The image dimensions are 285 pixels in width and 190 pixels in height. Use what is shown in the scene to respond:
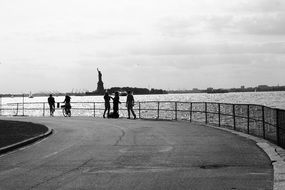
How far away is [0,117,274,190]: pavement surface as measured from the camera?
9695 millimetres

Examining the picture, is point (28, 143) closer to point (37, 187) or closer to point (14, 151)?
point (14, 151)

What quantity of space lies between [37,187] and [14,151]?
23.2ft

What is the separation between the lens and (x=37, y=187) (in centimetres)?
949

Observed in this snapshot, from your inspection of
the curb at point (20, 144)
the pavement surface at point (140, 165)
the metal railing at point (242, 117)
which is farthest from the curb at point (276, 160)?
the curb at point (20, 144)

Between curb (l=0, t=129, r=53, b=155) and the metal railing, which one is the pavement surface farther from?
the metal railing

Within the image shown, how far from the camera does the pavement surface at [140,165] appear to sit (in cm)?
970

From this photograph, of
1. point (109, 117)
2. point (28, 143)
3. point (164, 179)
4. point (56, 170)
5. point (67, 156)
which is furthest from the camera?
point (109, 117)

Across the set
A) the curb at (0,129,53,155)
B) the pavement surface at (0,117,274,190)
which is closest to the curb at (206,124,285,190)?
the pavement surface at (0,117,274,190)

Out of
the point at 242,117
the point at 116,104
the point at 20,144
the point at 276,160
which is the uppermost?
the point at 116,104

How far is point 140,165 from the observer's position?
12.1 metres

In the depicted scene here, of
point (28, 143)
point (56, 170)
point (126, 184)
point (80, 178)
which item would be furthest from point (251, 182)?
point (28, 143)

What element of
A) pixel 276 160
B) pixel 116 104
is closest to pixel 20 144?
pixel 276 160

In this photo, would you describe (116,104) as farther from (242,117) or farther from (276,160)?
(276,160)

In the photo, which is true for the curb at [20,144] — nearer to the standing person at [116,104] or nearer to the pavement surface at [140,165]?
the pavement surface at [140,165]
